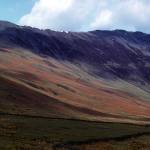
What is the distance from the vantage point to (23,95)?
411 feet

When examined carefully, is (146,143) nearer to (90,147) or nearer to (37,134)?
(90,147)

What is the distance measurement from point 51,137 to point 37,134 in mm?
2523

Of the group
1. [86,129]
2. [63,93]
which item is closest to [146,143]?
[86,129]

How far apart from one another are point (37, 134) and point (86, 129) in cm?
1676

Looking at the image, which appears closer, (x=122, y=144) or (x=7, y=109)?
(x=122, y=144)

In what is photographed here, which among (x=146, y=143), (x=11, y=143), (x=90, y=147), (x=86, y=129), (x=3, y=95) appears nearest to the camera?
(x=11, y=143)

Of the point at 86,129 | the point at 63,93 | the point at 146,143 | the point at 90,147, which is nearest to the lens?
the point at 90,147

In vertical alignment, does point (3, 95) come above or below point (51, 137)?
above

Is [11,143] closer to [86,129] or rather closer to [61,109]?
[86,129]

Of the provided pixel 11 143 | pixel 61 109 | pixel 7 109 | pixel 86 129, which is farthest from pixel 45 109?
pixel 11 143

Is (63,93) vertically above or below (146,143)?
above

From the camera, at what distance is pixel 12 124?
70.2 meters

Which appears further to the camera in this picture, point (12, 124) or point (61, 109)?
point (61, 109)

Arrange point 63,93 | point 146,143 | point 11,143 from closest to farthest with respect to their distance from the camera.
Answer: point 11,143, point 146,143, point 63,93
